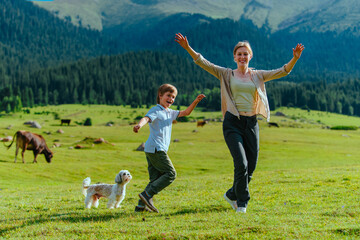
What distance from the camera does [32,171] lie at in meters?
34.3

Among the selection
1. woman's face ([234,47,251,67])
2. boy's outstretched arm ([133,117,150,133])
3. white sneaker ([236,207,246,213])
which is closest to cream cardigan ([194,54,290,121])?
woman's face ([234,47,251,67])

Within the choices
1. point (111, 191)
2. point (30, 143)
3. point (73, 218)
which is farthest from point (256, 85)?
point (30, 143)

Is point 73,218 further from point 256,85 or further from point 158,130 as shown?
point 256,85

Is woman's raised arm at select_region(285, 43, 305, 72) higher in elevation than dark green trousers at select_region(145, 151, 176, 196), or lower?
higher

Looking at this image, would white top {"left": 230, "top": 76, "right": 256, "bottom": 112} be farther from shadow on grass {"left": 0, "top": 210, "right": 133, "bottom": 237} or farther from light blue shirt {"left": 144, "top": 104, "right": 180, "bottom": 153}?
shadow on grass {"left": 0, "top": 210, "right": 133, "bottom": 237}

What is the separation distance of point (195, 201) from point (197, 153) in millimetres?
40324

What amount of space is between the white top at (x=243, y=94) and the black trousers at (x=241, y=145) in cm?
27

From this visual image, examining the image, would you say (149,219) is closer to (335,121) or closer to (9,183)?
(9,183)

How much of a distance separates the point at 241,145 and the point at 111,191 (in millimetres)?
4473

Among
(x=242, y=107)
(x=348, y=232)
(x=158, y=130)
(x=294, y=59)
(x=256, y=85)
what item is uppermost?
(x=294, y=59)

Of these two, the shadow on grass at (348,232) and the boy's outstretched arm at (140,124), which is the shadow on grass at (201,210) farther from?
the shadow on grass at (348,232)

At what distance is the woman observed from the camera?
9883 mm

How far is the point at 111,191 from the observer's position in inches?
457

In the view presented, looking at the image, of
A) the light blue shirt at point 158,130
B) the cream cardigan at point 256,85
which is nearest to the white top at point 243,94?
the cream cardigan at point 256,85
